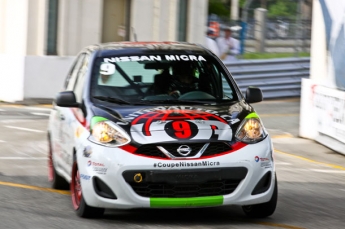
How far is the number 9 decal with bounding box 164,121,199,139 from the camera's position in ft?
25.1

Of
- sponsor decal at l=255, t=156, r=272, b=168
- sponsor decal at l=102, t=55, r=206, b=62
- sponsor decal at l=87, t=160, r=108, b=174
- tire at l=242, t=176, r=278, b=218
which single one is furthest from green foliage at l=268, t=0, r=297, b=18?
sponsor decal at l=87, t=160, r=108, b=174

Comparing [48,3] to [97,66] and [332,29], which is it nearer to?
[332,29]

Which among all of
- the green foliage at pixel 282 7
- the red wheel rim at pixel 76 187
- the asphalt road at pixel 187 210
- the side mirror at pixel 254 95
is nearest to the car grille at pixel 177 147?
the asphalt road at pixel 187 210

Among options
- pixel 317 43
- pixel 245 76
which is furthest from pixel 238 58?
pixel 317 43

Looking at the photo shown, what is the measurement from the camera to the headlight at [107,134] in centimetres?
768

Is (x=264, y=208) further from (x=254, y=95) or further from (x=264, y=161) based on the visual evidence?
(x=254, y=95)

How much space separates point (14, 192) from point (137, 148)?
8.44 ft

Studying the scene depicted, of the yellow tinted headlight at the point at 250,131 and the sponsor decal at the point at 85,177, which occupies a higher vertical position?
the yellow tinted headlight at the point at 250,131

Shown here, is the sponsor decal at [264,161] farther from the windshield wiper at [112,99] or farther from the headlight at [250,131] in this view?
the windshield wiper at [112,99]

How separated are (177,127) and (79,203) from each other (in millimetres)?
1165

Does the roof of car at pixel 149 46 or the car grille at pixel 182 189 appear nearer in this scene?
the car grille at pixel 182 189

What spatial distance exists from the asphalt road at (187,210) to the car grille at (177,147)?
2.01 feet

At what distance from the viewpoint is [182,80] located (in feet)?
29.3

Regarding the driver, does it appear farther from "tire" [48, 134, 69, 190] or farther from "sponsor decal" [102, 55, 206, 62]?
"tire" [48, 134, 69, 190]
